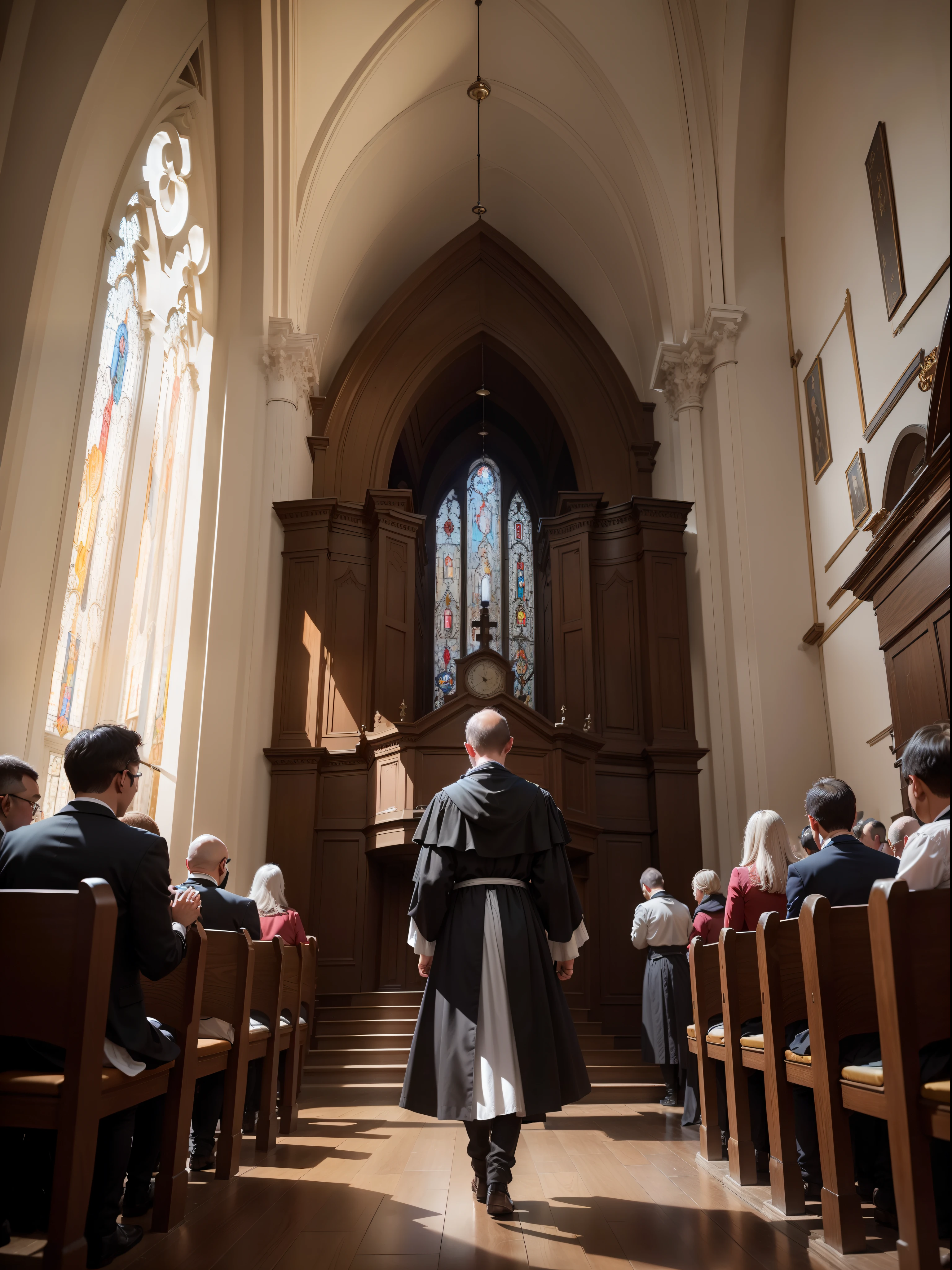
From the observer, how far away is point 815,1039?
9.57 feet

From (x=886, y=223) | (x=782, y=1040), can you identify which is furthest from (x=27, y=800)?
(x=886, y=223)

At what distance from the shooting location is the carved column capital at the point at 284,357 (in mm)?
11656

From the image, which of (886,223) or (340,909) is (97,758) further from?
(340,909)

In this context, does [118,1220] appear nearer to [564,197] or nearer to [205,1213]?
[205,1213]

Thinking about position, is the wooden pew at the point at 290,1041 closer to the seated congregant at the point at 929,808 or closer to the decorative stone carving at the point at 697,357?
the seated congregant at the point at 929,808

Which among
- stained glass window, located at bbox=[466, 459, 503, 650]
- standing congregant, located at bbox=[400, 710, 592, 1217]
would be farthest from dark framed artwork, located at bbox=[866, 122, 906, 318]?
stained glass window, located at bbox=[466, 459, 503, 650]

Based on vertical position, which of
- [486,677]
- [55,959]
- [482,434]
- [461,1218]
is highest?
[482,434]

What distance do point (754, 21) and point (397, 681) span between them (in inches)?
318

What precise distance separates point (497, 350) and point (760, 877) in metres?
11.1

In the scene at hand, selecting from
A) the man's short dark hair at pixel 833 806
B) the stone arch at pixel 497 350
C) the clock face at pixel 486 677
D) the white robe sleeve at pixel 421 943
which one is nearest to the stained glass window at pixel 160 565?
Answer: the stone arch at pixel 497 350

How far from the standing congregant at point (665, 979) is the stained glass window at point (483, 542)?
9965 millimetres

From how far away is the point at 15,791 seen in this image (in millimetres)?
3609

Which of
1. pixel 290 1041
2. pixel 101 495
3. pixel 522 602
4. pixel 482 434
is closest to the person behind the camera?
pixel 290 1041

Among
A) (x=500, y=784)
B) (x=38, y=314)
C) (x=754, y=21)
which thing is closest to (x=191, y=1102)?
(x=500, y=784)
